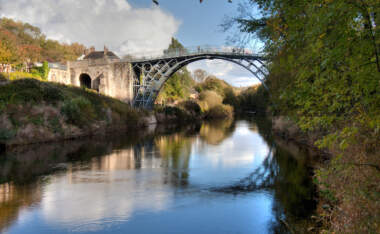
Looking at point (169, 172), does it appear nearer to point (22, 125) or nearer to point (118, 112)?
point (22, 125)

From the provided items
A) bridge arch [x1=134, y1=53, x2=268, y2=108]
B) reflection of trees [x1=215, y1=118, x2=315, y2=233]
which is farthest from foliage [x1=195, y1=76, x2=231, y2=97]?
reflection of trees [x1=215, y1=118, x2=315, y2=233]

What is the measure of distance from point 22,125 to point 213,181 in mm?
12761

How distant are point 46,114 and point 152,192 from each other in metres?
13.3

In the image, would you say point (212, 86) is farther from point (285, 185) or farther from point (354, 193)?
point (354, 193)

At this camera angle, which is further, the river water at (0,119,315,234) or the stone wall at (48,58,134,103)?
the stone wall at (48,58,134,103)

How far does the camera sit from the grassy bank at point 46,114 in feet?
55.3

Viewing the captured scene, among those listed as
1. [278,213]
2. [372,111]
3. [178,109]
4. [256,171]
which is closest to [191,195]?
[278,213]

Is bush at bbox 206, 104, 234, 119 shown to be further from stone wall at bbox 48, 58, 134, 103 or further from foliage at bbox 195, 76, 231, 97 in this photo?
stone wall at bbox 48, 58, 134, 103

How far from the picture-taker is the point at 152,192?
8.68 meters

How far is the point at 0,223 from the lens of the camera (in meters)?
6.32

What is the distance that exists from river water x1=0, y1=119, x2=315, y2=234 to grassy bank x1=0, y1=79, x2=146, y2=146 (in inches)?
94.5

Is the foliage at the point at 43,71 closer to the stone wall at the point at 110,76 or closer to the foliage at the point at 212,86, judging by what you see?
the stone wall at the point at 110,76

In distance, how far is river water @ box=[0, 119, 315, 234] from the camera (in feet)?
21.3

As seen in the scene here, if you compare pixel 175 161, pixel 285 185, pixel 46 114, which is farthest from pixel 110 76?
pixel 285 185
